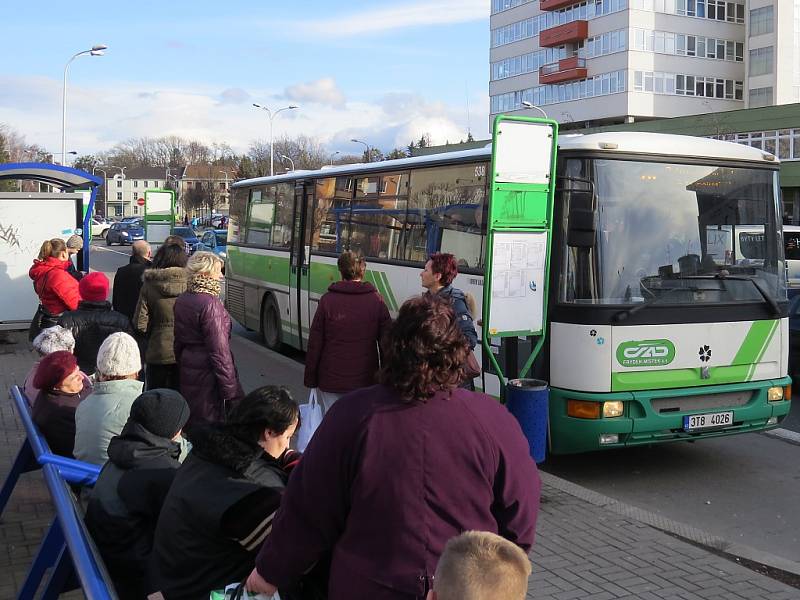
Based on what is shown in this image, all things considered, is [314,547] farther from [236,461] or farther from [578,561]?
[578,561]

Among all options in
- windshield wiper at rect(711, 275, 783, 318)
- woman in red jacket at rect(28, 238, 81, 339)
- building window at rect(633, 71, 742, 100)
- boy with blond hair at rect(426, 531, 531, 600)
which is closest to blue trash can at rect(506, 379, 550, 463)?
windshield wiper at rect(711, 275, 783, 318)

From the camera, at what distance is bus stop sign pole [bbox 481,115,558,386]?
7.12 m

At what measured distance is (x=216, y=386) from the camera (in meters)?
6.59

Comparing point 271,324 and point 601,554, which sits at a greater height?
point 271,324

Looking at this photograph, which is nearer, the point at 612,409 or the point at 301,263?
the point at 612,409

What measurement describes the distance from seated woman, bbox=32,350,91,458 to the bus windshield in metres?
3.94

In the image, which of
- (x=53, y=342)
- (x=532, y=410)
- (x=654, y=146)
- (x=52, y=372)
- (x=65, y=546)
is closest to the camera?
(x=65, y=546)

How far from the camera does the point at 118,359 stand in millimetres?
5207

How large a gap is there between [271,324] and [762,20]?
198 feet

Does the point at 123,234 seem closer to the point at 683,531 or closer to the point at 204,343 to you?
the point at 204,343

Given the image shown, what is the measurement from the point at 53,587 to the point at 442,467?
91.4 inches

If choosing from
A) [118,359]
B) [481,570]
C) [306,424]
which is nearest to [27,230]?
[306,424]

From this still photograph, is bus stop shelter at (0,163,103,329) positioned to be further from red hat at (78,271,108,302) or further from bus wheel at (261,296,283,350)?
red hat at (78,271,108,302)

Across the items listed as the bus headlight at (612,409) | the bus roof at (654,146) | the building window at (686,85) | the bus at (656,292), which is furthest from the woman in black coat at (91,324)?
the building window at (686,85)
